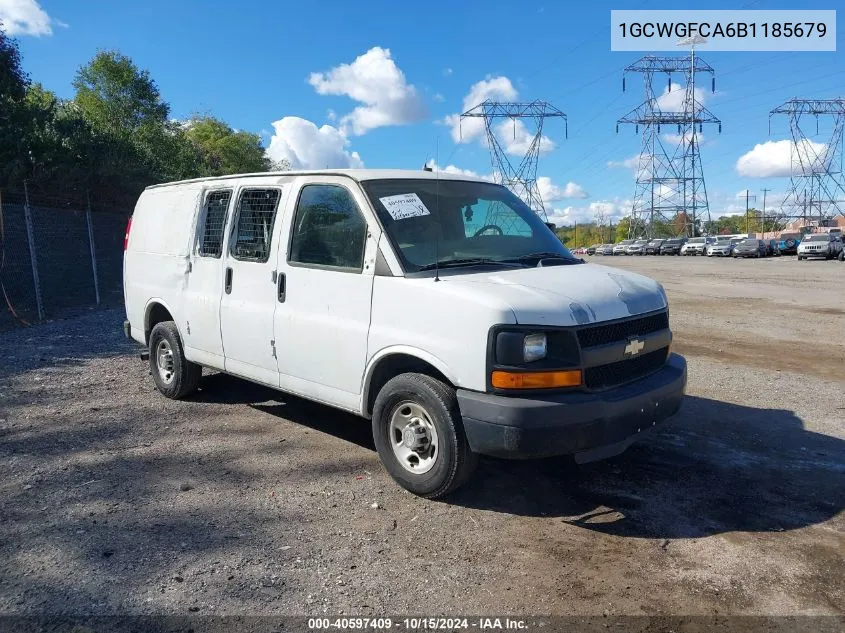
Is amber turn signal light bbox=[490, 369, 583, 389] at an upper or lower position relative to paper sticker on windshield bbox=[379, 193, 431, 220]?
lower

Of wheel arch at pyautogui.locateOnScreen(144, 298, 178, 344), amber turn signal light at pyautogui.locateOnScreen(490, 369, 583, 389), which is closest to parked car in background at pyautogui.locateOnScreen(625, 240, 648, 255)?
wheel arch at pyautogui.locateOnScreen(144, 298, 178, 344)

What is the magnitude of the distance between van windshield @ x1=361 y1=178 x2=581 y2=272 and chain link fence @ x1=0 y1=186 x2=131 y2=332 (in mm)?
9719

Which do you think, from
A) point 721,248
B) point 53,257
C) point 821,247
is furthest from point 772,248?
point 53,257

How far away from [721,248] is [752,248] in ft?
17.0

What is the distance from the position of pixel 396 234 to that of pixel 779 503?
3.00 m

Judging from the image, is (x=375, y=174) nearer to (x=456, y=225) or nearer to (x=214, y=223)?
(x=456, y=225)

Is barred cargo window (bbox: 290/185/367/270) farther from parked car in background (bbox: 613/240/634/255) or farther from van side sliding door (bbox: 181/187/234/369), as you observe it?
parked car in background (bbox: 613/240/634/255)

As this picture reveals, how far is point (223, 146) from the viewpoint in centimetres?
4247

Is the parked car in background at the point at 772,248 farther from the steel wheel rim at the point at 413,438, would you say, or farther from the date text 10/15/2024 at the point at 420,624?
the date text 10/15/2024 at the point at 420,624

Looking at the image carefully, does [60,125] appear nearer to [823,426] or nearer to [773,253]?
[823,426]

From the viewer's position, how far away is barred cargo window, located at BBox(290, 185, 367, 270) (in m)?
4.48

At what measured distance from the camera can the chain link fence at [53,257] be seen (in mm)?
12516

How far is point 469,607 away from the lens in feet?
9.96

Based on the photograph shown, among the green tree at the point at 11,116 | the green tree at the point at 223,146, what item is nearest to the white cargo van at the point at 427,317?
the green tree at the point at 11,116
